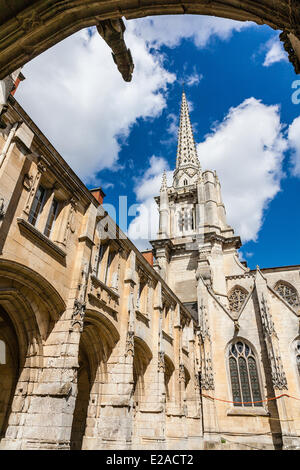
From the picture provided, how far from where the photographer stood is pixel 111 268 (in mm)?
11992

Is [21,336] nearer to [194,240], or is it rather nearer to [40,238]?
[40,238]

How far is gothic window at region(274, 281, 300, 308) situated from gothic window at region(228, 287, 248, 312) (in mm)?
3366

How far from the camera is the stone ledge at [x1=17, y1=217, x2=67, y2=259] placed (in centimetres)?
731

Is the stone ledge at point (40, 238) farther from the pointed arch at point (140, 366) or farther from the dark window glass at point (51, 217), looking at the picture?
the pointed arch at point (140, 366)

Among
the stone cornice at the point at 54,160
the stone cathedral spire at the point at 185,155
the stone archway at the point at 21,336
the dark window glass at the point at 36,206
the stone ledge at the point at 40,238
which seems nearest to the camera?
the stone archway at the point at 21,336

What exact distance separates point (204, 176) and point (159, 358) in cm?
2528

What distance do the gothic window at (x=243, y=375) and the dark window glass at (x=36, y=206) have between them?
1727 cm

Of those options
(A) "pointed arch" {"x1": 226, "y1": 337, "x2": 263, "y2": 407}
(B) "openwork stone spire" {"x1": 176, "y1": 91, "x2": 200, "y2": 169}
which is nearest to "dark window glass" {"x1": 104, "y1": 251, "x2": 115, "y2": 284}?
(A) "pointed arch" {"x1": 226, "y1": 337, "x2": 263, "y2": 407}

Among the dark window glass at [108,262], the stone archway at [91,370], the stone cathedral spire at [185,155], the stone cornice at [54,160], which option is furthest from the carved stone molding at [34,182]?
the stone cathedral spire at [185,155]

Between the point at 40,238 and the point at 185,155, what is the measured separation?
135 feet

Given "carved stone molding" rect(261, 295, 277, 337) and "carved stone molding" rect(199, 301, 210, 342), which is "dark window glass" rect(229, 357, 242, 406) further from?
"carved stone molding" rect(261, 295, 277, 337)

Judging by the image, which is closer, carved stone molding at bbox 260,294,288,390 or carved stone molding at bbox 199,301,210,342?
carved stone molding at bbox 260,294,288,390

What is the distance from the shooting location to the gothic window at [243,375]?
750 inches

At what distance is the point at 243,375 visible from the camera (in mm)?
19812
